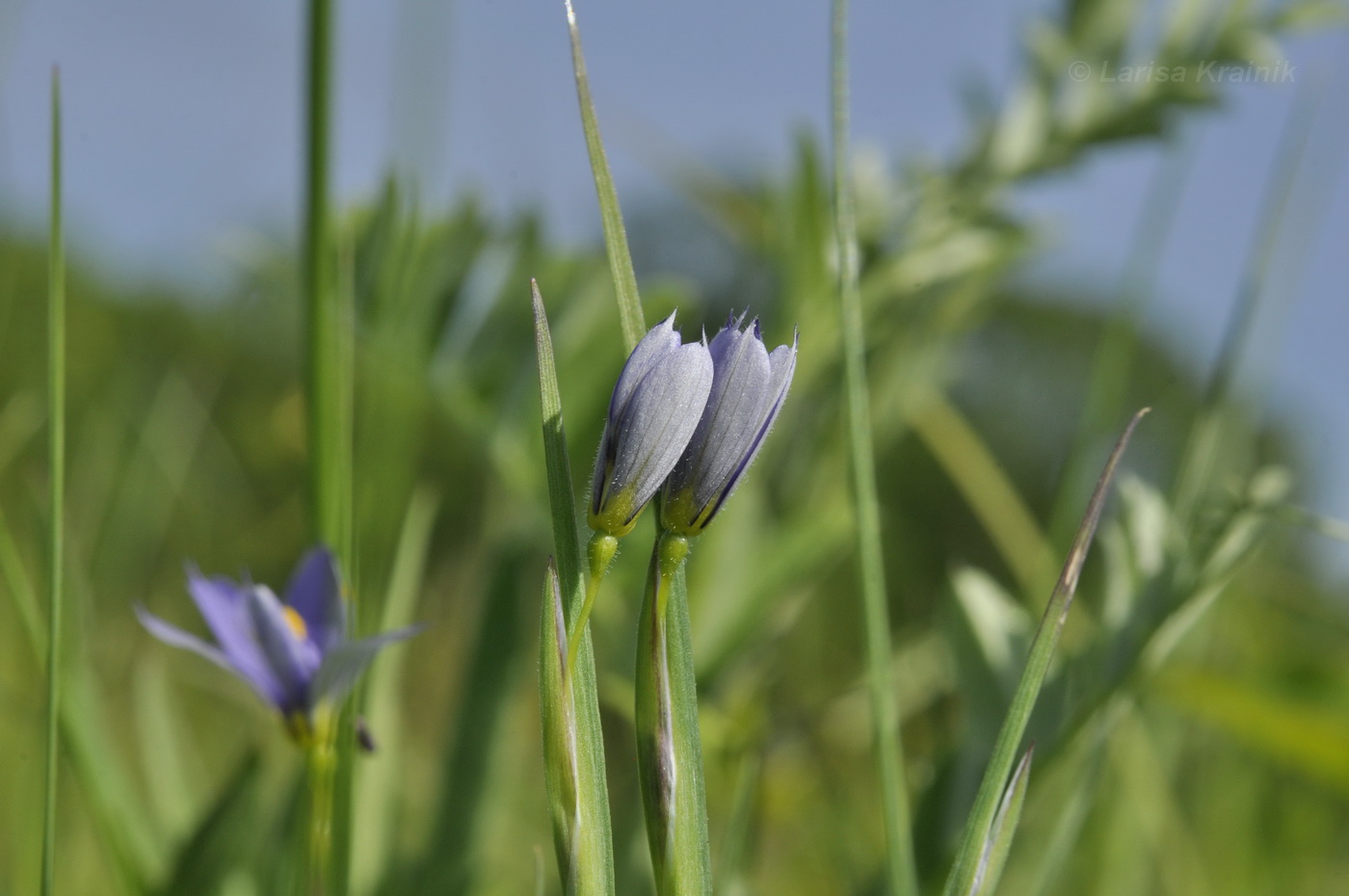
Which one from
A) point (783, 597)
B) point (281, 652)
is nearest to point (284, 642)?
point (281, 652)

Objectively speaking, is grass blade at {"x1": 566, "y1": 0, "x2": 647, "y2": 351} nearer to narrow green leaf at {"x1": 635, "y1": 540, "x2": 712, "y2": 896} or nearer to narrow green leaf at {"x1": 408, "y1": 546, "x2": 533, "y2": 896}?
narrow green leaf at {"x1": 635, "y1": 540, "x2": 712, "y2": 896}

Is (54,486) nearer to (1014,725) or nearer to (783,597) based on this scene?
(1014,725)

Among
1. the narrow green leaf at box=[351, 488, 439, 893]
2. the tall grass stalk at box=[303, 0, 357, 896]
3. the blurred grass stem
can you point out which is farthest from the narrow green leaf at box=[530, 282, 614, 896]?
the narrow green leaf at box=[351, 488, 439, 893]

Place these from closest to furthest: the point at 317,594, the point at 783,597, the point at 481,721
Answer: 1. the point at 317,594
2. the point at 481,721
3. the point at 783,597

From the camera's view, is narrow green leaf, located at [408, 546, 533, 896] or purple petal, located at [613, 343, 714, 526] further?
narrow green leaf, located at [408, 546, 533, 896]

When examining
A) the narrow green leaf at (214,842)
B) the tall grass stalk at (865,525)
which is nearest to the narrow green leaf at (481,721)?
the narrow green leaf at (214,842)

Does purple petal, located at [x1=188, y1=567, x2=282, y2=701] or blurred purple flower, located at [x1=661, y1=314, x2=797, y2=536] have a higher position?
blurred purple flower, located at [x1=661, y1=314, x2=797, y2=536]
